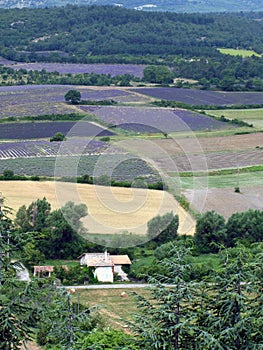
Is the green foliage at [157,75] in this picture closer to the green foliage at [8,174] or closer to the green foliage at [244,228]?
the green foliage at [8,174]

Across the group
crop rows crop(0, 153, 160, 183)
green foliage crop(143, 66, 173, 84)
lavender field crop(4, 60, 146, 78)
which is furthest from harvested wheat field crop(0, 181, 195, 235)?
lavender field crop(4, 60, 146, 78)

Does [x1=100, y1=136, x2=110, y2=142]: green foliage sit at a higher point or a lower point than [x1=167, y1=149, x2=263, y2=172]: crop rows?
higher

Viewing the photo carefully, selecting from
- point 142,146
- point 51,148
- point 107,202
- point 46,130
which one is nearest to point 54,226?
point 107,202

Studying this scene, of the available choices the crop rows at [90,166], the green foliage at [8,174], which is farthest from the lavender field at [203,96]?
the green foliage at [8,174]

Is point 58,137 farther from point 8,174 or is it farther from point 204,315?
point 204,315

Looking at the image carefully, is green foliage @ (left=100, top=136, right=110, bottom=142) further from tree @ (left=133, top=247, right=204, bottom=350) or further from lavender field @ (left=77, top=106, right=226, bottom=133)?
tree @ (left=133, top=247, right=204, bottom=350)

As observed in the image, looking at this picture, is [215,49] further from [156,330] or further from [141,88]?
[156,330]
